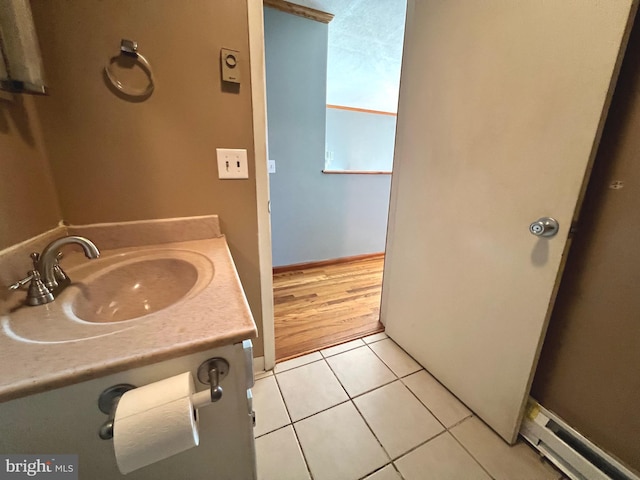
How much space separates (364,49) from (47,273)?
2735mm

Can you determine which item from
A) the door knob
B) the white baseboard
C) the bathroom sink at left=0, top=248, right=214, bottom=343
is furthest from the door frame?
the door knob

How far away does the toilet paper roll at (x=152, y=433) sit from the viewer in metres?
0.40

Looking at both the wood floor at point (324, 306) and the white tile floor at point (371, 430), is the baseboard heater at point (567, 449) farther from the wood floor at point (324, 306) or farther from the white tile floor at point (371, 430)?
the wood floor at point (324, 306)

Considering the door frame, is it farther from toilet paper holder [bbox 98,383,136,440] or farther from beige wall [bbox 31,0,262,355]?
toilet paper holder [bbox 98,383,136,440]

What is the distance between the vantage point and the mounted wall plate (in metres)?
0.96

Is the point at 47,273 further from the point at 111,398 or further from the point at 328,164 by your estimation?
the point at 328,164

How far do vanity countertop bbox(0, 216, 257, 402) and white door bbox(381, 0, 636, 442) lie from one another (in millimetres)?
996

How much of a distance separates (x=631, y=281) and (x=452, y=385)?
2.82 ft

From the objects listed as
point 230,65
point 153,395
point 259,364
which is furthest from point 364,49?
point 153,395

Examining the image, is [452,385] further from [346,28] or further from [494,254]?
[346,28]

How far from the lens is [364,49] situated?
231 cm

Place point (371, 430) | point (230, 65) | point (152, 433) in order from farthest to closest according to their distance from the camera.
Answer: point (371, 430)
point (230, 65)
point (152, 433)

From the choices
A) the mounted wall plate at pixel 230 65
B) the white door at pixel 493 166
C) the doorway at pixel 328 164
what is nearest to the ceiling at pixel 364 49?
the doorway at pixel 328 164

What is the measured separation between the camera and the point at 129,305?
2.71 feet
